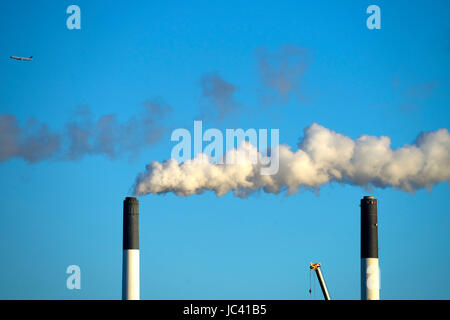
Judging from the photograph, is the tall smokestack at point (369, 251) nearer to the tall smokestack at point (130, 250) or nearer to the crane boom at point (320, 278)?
the crane boom at point (320, 278)

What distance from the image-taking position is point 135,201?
53531 millimetres

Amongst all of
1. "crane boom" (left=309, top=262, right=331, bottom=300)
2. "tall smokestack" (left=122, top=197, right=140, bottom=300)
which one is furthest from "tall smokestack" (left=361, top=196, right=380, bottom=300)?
"tall smokestack" (left=122, top=197, right=140, bottom=300)

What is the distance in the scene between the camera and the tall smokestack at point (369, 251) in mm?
49062

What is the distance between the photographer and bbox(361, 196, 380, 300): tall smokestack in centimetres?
4906

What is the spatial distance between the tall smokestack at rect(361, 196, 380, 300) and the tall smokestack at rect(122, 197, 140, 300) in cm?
1310

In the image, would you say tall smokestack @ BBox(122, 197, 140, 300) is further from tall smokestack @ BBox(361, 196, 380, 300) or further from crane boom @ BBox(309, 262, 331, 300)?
tall smokestack @ BBox(361, 196, 380, 300)

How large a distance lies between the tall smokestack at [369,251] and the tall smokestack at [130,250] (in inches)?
516

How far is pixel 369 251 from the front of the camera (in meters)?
49.0

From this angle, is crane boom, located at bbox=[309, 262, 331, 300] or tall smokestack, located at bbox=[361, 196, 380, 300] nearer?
tall smokestack, located at bbox=[361, 196, 380, 300]

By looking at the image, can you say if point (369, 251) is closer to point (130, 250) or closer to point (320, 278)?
point (320, 278)

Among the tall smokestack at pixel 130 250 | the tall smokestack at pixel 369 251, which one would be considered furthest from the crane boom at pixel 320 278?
the tall smokestack at pixel 130 250

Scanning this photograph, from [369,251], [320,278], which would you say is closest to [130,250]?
[320,278]
